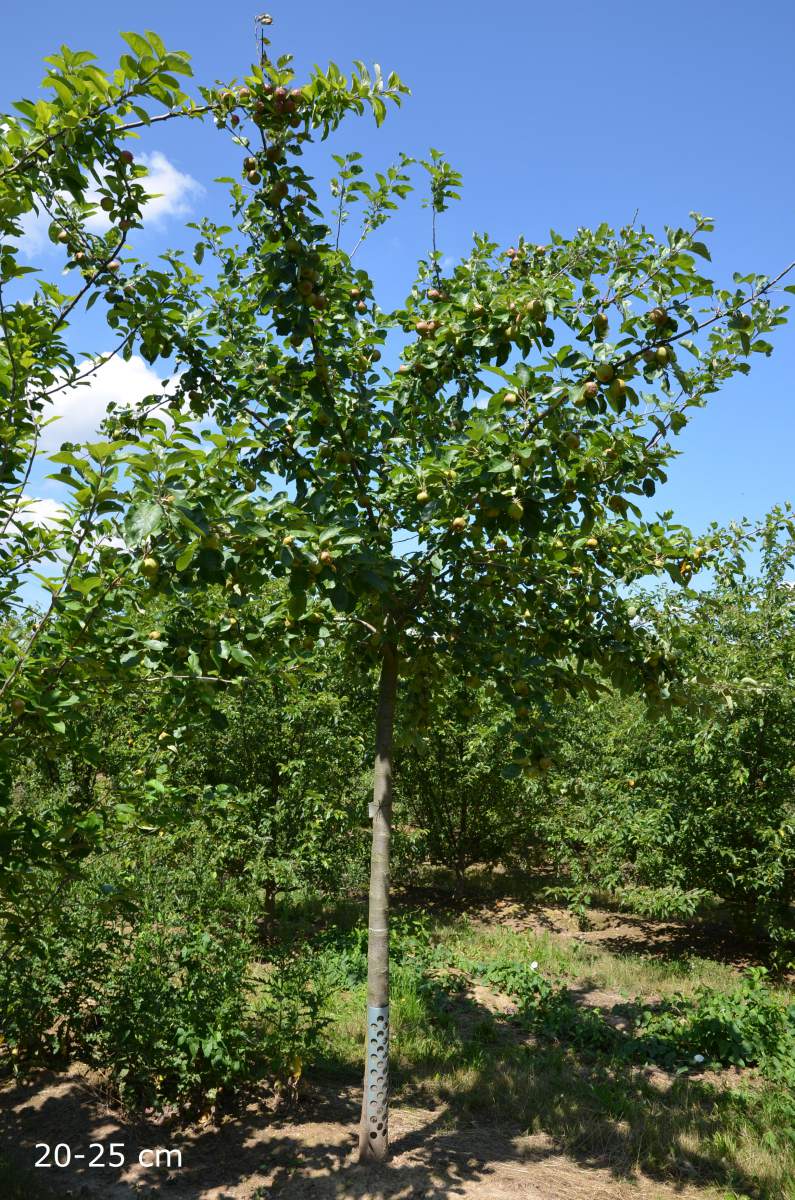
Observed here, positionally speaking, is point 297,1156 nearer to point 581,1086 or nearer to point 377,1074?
point 377,1074

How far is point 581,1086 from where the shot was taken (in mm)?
5328

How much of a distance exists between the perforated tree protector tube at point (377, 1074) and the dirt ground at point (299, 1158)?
6.8 inches

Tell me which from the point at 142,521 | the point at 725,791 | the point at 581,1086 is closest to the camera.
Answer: the point at 142,521

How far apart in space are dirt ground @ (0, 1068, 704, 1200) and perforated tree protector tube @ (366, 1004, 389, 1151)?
0.57ft

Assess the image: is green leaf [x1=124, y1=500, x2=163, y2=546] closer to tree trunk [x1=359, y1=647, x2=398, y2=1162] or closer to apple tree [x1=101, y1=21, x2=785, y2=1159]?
apple tree [x1=101, y1=21, x2=785, y2=1159]

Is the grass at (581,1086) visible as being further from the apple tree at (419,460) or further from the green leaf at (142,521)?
the green leaf at (142,521)

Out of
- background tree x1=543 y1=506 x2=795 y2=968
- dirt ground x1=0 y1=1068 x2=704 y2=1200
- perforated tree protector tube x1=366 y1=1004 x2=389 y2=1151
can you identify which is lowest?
dirt ground x1=0 y1=1068 x2=704 y2=1200

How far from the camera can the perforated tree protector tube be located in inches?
152

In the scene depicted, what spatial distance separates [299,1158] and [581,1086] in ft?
7.25

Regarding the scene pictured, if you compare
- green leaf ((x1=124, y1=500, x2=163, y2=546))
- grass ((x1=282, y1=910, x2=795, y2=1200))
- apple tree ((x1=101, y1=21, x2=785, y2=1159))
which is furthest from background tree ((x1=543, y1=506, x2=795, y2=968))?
green leaf ((x1=124, y1=500, x2=163, y2=546))

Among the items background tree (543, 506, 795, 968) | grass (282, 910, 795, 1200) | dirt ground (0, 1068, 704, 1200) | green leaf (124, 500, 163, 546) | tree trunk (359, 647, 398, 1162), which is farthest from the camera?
background tree (543, 506, 795, 968)

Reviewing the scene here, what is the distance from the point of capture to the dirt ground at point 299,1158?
377 cm

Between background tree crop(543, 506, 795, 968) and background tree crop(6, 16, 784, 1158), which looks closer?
background tree crop(6, 16, 784, 1158)

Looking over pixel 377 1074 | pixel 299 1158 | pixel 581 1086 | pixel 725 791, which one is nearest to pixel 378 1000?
pixel 377 1074
